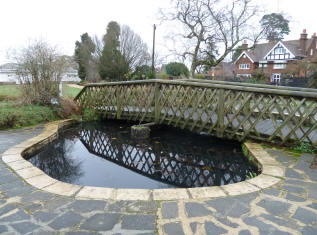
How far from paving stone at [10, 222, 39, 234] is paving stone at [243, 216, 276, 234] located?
1.83 meters

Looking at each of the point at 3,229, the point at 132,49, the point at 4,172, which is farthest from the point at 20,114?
the point at 132,49

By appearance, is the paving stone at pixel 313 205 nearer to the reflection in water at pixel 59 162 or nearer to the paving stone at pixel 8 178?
the reflection in water at pixel 59 162

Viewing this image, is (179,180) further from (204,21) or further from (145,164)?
(204,21)

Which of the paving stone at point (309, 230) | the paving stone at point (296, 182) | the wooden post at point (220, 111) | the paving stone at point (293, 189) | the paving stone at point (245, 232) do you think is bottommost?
the paving stone at point (245, 232)

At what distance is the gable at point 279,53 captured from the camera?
3003 cm

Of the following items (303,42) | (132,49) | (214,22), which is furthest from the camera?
(303,42)

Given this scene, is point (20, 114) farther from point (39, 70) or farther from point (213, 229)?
point (213, 229)

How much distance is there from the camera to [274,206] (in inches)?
78.7

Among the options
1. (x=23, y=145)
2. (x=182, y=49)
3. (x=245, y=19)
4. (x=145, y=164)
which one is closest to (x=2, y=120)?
(x=23, y=145)

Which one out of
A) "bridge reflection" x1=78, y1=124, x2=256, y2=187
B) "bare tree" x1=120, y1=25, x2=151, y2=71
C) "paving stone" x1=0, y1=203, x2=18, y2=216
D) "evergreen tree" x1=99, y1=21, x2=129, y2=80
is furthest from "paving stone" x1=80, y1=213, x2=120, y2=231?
"bare tree" x1=120, y1=25, x2=151, y2=71

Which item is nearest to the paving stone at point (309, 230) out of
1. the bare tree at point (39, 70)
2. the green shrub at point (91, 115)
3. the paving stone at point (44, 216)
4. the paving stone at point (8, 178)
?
the paving stone at point (44, 216)

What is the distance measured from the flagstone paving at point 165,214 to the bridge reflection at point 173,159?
3.25 feet

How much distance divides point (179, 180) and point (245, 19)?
603 inches

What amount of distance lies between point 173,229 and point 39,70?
7041 millimetres
